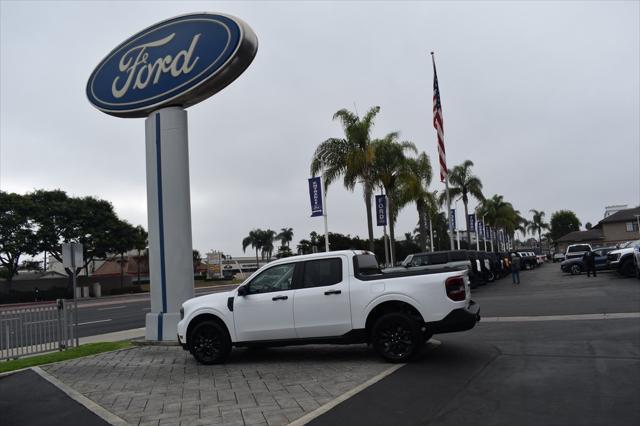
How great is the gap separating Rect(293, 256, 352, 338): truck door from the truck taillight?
5.16 ft

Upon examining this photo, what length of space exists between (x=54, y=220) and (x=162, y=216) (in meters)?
43.3

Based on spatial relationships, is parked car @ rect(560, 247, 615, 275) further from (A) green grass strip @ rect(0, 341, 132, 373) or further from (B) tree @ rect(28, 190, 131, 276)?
(B) tree @ rect(28, 190, 131, 276)

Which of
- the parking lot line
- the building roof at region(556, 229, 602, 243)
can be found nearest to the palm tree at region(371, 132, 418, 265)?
the parking lot line

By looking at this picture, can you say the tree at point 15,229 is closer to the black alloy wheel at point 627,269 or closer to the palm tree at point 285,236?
the black alloy wheel at point 627,269

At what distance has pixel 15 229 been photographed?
48219 millimetres

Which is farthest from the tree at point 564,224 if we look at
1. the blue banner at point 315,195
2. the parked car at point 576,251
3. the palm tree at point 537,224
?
the blue banner at point 315,195

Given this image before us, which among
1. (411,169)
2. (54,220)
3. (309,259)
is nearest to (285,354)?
(309,259)

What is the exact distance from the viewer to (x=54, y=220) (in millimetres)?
51219

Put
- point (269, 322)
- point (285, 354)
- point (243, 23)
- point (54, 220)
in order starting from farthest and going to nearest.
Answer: point (54, 220) < point (243, 23) < point (285, 354) < point (269, 322)

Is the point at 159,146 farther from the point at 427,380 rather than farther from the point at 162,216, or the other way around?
the point at 427,380

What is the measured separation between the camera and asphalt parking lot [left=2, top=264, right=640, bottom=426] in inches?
237

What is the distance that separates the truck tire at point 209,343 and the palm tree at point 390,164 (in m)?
21.9

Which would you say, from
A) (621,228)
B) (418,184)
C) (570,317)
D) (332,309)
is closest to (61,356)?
(332,309)

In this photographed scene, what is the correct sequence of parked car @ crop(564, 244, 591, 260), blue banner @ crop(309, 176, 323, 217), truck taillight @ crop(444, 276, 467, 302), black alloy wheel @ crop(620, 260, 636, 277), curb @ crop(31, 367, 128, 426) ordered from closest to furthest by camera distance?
curb @ crop(31, 367, 128, 426)
truck taillight @ crop(444, 276, 467, 302)
blue banner @ crop(309, 176, 323, 217)
black alloy wheel @ crop(620, 260, 636, 277)
parked car @ crop(564, 244, 591, 260)
